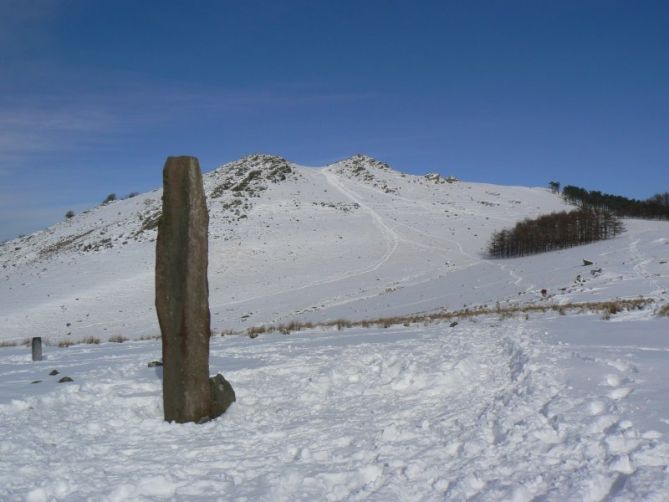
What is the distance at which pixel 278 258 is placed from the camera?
158 feet

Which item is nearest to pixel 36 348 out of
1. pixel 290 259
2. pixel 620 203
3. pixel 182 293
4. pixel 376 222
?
pixel 182 293

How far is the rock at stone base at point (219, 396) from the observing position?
25.2 feet

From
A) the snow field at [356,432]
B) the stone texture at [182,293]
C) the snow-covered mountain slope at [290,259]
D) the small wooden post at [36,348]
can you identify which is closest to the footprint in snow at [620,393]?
the snow field at [356,432]

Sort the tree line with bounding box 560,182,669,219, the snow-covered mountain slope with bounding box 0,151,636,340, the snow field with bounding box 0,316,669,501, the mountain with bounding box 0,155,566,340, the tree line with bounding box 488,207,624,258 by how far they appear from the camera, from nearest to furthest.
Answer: the snow field with bounding box 0,316,669,501 → the snow-covered mountain slope with bounding box 0,151,636,340 → the mountain with bounding box 0,155,566,340 → the tree line with bounding box 488,207,624,258 → the tree line with bounding box 560,182,669,219

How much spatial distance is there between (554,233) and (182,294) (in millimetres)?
55868

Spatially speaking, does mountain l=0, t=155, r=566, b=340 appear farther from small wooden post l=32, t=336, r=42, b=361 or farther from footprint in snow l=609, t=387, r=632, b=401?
footprint in snow l=609, t=387, r=632, b=401

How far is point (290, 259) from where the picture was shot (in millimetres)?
48219

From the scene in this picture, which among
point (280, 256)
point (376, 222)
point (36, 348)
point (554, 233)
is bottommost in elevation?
point (36, 348)

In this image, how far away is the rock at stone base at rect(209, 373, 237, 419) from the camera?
7.67m

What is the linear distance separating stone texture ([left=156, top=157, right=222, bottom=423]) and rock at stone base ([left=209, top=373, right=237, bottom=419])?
9cm

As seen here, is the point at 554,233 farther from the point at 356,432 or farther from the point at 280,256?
the point at 356,432

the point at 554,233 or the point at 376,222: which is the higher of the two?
the point at 376,222

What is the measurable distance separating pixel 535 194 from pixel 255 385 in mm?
102159

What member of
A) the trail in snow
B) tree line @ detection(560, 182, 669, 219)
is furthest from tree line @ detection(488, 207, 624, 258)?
tree line @ detection(560, 182, 669, 219)
